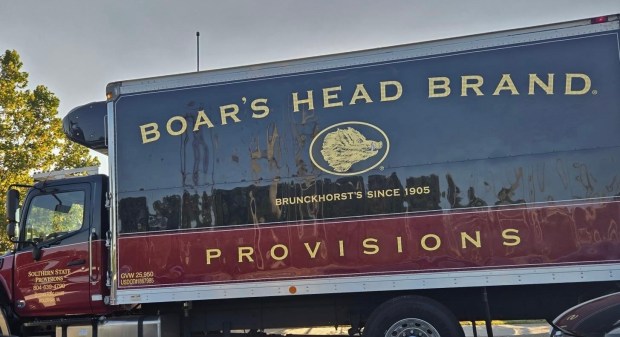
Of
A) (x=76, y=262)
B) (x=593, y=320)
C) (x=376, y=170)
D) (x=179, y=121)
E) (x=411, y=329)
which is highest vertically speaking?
(x=179, y=121)

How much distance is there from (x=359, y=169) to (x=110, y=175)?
Result: 275 centimetres

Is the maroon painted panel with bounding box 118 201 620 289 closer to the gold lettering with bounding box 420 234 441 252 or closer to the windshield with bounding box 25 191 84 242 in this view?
the gold lettering with bounding box 420 234 441 252

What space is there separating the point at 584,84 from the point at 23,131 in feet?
46.7

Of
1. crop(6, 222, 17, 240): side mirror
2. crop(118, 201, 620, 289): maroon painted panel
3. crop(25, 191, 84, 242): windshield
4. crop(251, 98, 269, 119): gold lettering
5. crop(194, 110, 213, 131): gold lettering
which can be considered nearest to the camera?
crop(118, 201, 620, 289): maroon painted panel

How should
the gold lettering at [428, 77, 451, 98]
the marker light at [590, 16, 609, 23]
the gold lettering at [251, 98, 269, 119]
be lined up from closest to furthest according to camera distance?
1. the marker light at [590, 16, 609, 23]
2. the gold lettering at [428, 77, 451, 98]
3. the gold lettering at [251, 98, 269, 119]

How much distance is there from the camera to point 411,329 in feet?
17.4

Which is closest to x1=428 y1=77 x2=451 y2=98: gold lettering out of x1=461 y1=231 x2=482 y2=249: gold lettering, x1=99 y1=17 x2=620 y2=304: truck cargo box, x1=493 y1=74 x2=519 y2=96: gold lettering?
x1=99 y1=17 x2=620 y2=304: truck cargo box

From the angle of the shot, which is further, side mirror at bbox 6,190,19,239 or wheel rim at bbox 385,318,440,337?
side mirror at bbox 6,190,19,239

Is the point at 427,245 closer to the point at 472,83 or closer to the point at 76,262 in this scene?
the point at 472,83

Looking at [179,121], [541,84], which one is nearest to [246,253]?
[179,121]

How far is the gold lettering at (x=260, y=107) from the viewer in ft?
18.8

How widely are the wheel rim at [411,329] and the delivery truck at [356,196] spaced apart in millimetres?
19

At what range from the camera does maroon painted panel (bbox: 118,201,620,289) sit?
4.98m

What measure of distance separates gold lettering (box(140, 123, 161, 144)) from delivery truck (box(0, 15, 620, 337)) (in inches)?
0.6
